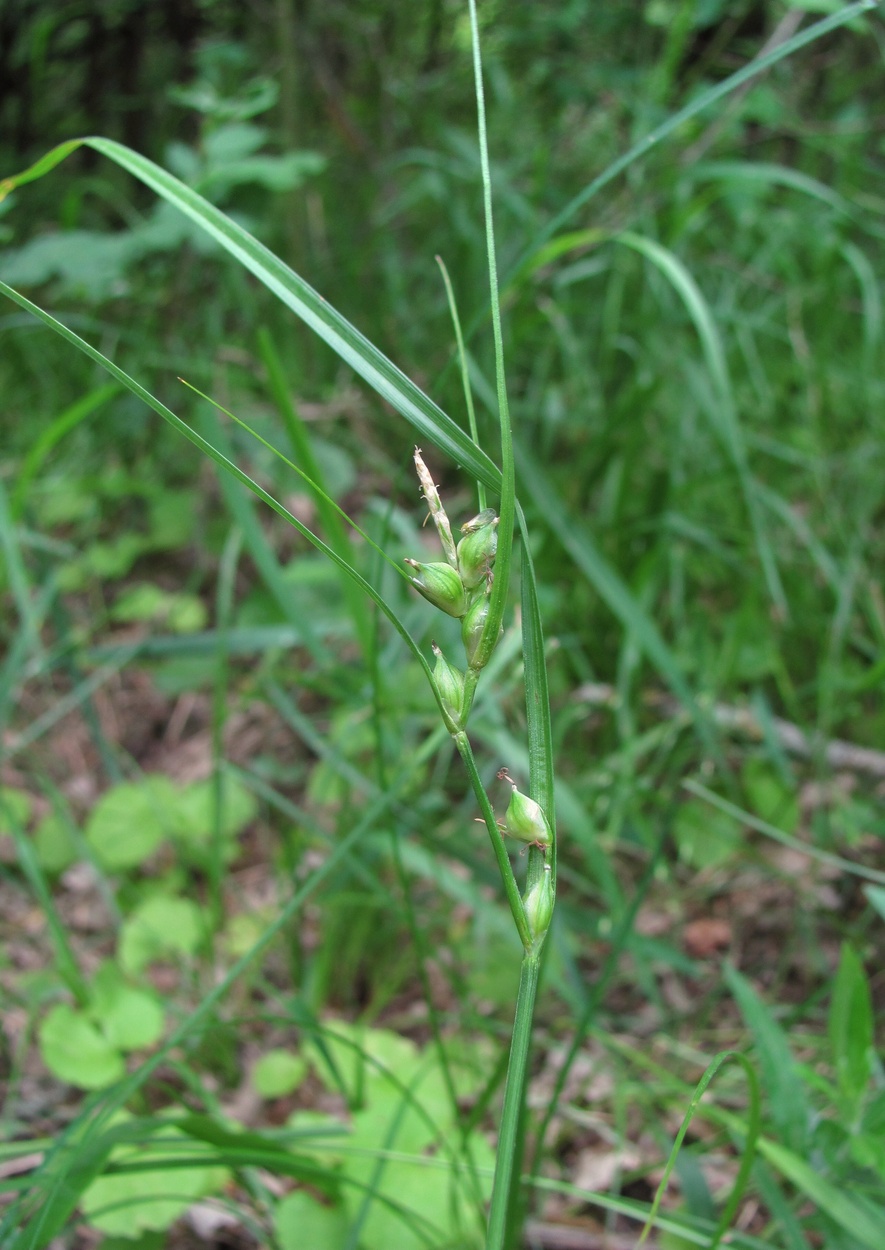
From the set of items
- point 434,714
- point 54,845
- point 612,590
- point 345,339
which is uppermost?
point 345,339

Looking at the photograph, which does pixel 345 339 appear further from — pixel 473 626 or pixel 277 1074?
pixel 277 1074

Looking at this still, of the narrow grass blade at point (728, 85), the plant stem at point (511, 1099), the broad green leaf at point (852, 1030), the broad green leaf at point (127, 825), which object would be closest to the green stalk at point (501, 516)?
the plant stem at point (511, 1099)

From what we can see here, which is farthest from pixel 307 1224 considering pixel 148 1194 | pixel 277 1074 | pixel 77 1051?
pixel 77 1051

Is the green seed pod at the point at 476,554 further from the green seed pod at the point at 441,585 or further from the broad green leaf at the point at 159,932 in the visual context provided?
the broad green leaf at the point at 159,932

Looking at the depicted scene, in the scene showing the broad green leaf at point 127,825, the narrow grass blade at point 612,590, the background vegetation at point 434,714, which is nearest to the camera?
the background vegetation at point 434,714

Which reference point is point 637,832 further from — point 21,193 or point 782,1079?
point 21,193

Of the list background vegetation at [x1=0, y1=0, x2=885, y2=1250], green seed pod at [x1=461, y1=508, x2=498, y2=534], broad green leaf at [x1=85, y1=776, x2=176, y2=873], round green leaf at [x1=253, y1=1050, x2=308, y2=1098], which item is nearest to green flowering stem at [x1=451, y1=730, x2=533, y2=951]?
green seed pod at [x1=461, y1=508, x2=498, y2=534]
